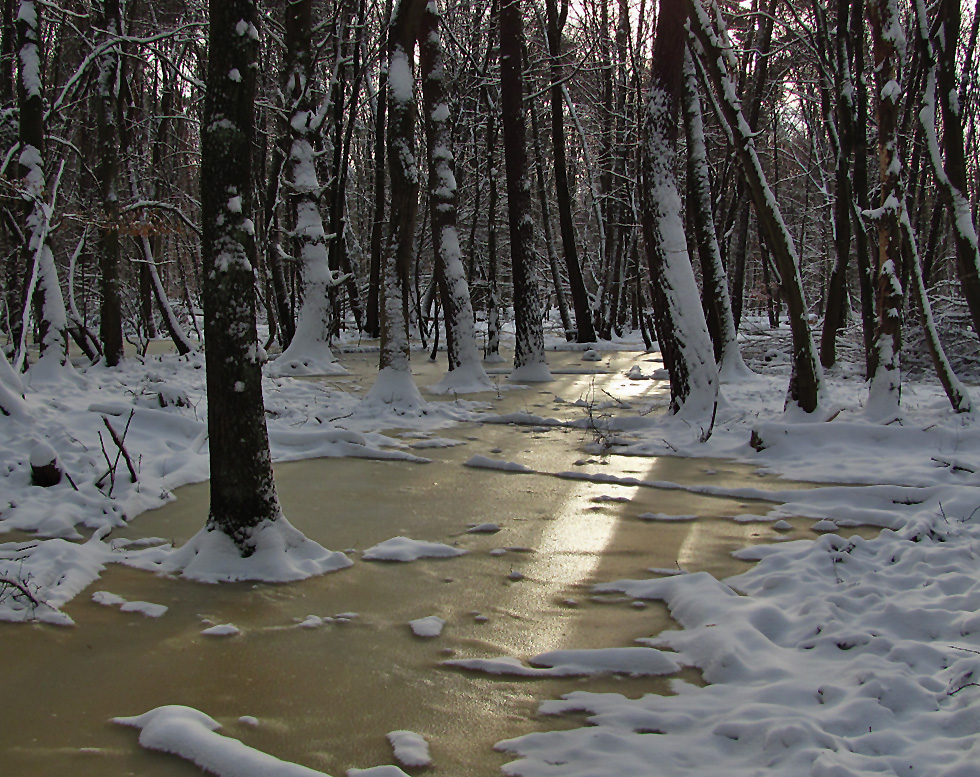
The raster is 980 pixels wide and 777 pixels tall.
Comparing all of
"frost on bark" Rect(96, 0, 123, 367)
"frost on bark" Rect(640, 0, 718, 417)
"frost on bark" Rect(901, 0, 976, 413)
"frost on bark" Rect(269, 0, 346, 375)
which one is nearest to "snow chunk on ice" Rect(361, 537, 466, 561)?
"frost on bark" Rect(640, 0, 718, 417)

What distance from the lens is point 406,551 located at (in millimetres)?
4781

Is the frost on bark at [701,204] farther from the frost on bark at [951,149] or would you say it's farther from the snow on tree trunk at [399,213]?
the snow on tree trunk at [399,213]

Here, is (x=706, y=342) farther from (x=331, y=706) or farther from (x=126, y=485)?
(x=331, y=706)

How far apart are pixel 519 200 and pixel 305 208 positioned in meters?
4.84

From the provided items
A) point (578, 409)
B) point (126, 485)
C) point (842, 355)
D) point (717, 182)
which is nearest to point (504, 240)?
point (717, 182)

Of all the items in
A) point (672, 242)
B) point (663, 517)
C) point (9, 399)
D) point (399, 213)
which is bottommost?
point (663, 517)

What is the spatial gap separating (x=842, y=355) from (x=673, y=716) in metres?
13.3

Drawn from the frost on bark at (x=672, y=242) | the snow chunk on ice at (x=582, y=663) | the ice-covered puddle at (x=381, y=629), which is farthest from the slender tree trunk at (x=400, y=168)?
the snow chunk on ice at (x=582, y=663)

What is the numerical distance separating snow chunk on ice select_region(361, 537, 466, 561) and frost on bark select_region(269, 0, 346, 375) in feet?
33.9

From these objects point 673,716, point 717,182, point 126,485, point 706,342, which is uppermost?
point 717,182

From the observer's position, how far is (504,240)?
34688 mm

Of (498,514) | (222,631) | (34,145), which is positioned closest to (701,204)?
(498,514)

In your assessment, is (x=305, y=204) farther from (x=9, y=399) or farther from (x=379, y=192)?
(x=9, y=399)

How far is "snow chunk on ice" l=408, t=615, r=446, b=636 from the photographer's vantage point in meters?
3.64
